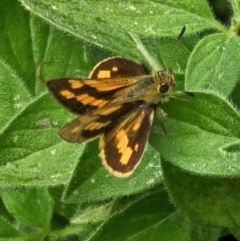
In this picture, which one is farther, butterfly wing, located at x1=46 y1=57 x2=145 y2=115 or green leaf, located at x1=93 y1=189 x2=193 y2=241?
green leaf, located at x1=93 y1=189 x2=193 y2=241

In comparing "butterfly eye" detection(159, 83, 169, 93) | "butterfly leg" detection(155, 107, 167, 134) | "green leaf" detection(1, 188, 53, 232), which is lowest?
"green leaf" detection(1, 188, 53, 232)

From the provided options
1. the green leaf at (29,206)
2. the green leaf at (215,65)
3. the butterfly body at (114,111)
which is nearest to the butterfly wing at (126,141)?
the butterfly body at (114,111)

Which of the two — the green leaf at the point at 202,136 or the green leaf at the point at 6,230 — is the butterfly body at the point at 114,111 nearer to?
the green leaf at the point at 202,136

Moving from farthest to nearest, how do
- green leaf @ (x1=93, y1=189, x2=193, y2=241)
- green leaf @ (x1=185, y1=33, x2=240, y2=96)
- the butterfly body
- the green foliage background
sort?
green leaf @ (x1=93, y1=189, x2=193, y2=241)
green leaf @ (x1=185, y1=33, x2=240, y2=96)
the green foliage background
the butterfly body

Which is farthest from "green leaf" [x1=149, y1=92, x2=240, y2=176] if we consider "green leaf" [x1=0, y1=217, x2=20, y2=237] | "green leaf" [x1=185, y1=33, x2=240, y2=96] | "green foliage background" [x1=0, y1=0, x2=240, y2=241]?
"green leaf" [x1=0, y1=217, x2=20, y2=237]

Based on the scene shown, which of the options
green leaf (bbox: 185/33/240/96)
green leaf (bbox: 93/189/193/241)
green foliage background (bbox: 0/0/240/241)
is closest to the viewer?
green foliage background (bbox: 0/0/240/241)

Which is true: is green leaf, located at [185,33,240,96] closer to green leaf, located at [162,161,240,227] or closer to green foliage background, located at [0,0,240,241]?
green foliage background, located at [0,0,240,241]

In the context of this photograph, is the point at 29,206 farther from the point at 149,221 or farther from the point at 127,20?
the point at 127,20
